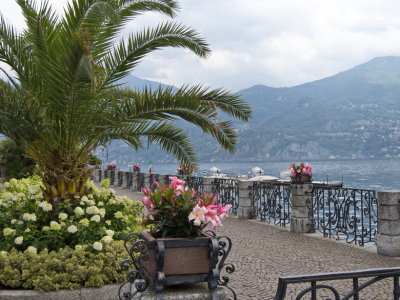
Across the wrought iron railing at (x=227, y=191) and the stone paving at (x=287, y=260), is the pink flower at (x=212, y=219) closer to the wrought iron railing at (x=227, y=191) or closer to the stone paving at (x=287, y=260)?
the stone paving at (x=287, y=260)

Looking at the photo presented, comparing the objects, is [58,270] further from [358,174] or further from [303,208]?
[358,174]

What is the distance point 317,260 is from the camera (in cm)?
812

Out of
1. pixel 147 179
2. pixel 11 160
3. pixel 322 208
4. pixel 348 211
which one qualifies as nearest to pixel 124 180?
pixel 147 179

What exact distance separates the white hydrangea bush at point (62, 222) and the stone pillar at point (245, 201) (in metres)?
6.86

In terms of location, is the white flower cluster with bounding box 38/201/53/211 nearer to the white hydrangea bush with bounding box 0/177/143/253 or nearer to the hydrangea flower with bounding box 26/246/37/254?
the white hydrangea bush with bounding box 0/177/143/253

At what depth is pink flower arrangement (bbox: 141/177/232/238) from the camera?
4.15 metres

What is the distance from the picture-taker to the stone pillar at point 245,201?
1393 cm

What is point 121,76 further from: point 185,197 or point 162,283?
point 162,283

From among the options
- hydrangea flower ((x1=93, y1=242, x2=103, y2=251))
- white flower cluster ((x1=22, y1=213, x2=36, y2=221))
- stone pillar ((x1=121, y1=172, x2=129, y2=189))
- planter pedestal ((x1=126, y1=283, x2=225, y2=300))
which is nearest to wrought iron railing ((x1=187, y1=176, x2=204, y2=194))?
stone pillar ((x1=121, y1=172, x2=129, y2=189))

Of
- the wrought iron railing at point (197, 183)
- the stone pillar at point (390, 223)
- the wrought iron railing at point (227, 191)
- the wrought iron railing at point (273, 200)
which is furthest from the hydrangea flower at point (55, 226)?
the wrought iron railing at point (197, 183)

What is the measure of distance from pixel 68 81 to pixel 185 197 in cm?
299

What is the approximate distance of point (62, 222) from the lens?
6.44 metres

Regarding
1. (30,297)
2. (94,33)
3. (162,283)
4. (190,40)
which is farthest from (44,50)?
(162,283)

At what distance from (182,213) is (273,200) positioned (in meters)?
9.09
